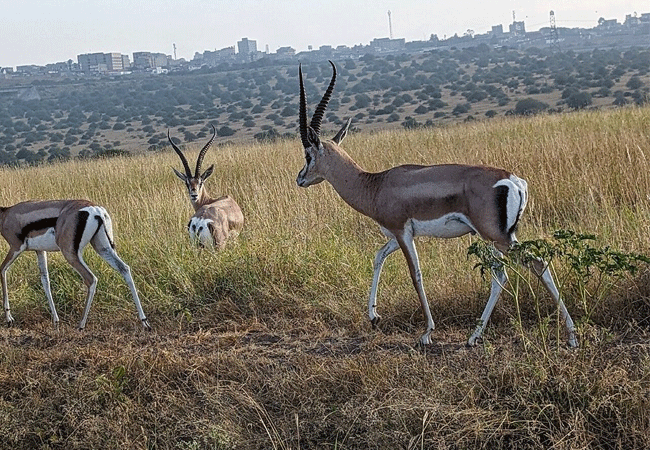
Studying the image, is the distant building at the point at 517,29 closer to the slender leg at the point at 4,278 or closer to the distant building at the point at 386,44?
the distant building at the point at 386,44

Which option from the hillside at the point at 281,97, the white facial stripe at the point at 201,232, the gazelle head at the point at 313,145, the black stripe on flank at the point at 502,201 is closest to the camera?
the black stripe on flank at the point at 502,201

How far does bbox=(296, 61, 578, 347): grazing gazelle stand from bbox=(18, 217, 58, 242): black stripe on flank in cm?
222

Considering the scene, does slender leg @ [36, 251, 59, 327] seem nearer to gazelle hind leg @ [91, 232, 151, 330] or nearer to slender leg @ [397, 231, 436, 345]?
gazelle hind leg @ [91, 232, 151, 330]

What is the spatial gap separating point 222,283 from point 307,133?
1553 millimetres

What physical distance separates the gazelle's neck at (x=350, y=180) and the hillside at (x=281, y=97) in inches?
736

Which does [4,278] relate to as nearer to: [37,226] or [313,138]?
[37,226]

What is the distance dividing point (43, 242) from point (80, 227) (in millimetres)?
434

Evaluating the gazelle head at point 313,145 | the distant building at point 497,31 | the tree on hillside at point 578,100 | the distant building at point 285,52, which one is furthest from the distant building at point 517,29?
the gazelle head at point 313,145

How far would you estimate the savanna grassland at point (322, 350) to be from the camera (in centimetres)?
431

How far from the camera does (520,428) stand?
4.16m

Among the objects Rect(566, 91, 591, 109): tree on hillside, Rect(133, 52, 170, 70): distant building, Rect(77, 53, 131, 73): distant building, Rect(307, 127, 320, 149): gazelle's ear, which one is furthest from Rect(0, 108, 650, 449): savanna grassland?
Rect(77, 53, 131, 73): distant building

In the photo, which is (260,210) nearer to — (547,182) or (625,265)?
(547,182)

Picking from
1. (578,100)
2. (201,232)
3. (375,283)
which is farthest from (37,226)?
(578,100)

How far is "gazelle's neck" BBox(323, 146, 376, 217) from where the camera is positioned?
18.9 feet
